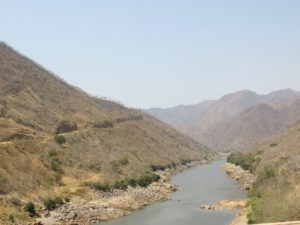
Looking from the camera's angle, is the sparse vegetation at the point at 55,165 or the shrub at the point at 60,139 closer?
the sparse vegetation at the point at 55,165

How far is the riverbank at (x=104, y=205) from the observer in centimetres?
4672

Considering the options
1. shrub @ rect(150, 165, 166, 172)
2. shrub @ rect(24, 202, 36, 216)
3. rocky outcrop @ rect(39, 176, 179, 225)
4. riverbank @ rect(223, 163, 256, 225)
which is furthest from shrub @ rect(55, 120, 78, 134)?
shrub @ rect(24, 202, 36, 216)

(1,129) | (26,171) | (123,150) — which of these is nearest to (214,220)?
(26,171)

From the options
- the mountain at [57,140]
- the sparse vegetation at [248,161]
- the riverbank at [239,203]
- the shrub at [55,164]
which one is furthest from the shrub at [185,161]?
the shrub at [55,164]

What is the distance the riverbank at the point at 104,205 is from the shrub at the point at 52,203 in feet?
2.22

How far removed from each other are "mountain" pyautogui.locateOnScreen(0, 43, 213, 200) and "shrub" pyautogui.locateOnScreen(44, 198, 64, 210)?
71.0 inches

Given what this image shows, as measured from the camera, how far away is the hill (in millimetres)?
59094

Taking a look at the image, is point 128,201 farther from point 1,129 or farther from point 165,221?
point 1,129

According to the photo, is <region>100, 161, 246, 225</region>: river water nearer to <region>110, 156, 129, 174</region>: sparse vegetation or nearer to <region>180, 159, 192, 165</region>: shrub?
<region>110, 156, 129, 174</region>: sparse vegetation

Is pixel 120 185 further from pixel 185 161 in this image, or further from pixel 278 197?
pixel 185 161

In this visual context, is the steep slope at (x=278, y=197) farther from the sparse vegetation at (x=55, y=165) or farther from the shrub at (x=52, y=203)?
the sparse vegetation at (x=55, y=165)

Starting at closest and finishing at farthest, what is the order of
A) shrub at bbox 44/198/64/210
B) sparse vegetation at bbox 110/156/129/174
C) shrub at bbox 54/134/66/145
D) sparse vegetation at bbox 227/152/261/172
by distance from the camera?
1. shrub at bbox 44/198/64/210
2. sparse vegetation at bbox 110/156/129/174
3. shrub at bbox 54/134/66/145
4. sparse vegetation at bbox 227/152/261/172

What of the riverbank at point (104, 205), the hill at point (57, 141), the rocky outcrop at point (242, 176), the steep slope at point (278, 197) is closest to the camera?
the steep slope at point (278, 197)

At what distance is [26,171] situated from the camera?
58844 millimetres
